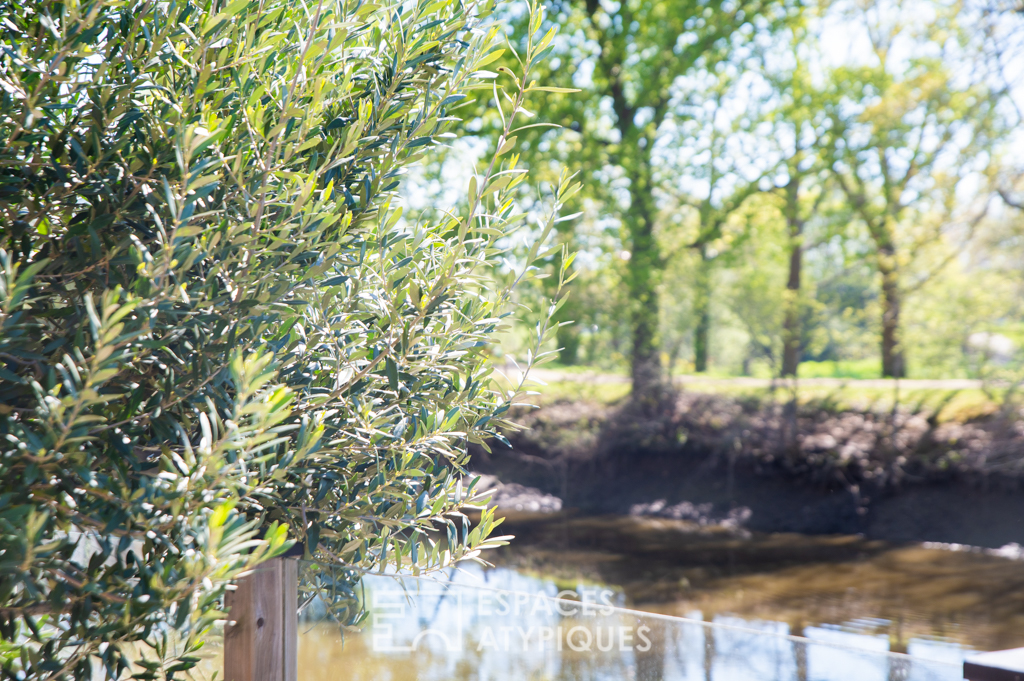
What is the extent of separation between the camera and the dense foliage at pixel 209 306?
1.24m

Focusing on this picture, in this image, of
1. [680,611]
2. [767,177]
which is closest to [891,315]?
[767,177]

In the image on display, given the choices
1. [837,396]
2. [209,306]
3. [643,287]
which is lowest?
[837,396]

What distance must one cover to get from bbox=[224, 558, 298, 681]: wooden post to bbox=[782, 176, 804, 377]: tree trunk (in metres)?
11.8

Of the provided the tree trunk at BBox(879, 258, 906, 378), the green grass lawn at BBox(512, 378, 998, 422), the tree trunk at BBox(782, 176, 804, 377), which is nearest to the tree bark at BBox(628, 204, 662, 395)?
the green grass lawn at BBox(512, 378, 998, 422)

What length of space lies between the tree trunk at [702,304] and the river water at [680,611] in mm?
3984

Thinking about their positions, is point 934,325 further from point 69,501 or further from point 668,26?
point 69,501

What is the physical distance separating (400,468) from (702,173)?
13.1 metres

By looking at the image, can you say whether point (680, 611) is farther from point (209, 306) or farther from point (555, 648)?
point (209, 306)

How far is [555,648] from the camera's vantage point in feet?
10.9

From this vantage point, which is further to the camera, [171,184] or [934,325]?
[934,325]

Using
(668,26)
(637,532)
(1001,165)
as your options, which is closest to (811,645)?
(637,532)

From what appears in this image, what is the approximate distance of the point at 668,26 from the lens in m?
13.7

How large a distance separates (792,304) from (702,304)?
1586 mm

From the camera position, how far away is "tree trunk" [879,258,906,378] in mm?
12002
